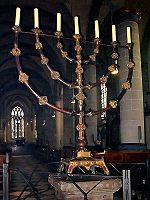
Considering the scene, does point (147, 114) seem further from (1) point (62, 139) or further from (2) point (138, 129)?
(1) point (62, 139)

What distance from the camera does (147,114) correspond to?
58.2 feet

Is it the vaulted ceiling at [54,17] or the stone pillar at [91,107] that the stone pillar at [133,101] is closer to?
the vaulted ceiling at [54,17]

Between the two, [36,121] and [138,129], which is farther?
[36,121]

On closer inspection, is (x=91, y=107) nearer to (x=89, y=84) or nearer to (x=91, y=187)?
(x=89, y=84)

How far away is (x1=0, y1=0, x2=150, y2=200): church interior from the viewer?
169 inches

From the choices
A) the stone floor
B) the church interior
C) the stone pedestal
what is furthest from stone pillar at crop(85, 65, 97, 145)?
the stone pedestal

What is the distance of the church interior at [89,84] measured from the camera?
14.1ft

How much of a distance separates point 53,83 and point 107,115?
1036 centimetres

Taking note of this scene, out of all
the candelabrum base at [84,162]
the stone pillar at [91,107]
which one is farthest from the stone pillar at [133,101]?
the candelabrum base at [84,162]

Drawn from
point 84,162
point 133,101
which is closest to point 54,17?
point 133,101

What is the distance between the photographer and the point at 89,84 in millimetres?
4684

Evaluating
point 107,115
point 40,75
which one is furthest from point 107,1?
point 40,75

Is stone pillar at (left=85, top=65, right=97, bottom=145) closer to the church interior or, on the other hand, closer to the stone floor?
the church interior

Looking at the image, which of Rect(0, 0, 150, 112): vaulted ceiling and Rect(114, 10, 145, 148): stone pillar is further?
Rect(0, 0, 150, 112): vaulted ceiling
